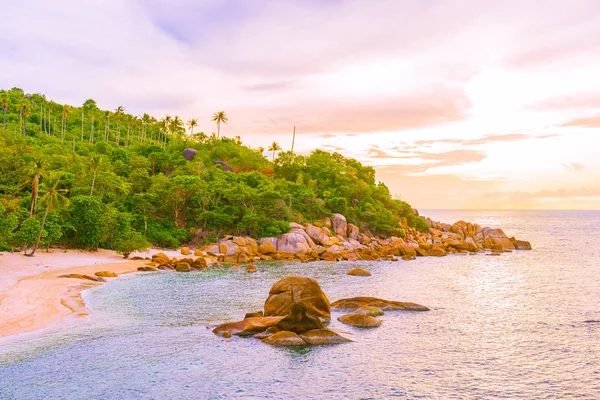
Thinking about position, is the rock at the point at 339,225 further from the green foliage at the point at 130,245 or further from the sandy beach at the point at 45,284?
the green foliage at the point at 130,245

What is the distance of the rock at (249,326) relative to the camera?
2242 cm

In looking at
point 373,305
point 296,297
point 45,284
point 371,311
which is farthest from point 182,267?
point 371,311

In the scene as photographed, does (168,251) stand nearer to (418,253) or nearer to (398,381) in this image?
(418,253)

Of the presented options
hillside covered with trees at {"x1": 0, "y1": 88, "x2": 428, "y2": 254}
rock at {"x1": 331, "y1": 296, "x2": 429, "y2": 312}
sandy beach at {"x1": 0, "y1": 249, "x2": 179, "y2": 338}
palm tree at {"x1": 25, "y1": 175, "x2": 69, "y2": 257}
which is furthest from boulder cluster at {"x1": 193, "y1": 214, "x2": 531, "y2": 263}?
rock at {"x1": 331, "y1": 296, "x2": 429, "y2": 312}

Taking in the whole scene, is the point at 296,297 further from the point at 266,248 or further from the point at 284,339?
the point at 266,248

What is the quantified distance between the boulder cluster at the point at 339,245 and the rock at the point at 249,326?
3401cm

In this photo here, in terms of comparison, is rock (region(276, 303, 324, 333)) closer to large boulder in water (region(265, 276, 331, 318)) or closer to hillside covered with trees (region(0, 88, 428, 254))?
large boulder in water (region(265, 276, 331, 318))

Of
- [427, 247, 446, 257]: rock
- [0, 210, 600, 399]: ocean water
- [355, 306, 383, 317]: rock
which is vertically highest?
[427, 247, 446, 257]: rock

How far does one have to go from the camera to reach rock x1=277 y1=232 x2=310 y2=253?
65312 mm

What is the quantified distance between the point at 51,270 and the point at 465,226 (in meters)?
82.9

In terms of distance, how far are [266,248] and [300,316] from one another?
137ft

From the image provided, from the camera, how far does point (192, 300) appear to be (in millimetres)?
31891

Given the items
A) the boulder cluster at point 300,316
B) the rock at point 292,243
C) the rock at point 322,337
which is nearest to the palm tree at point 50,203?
the rock at point 292,243

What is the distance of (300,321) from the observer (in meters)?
22.0
